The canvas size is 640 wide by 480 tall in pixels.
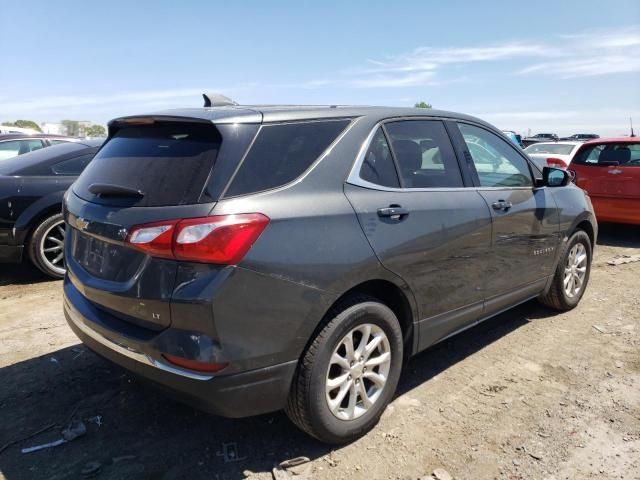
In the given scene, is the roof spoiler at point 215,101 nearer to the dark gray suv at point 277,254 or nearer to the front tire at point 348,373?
the dark gray suv at point 277,254

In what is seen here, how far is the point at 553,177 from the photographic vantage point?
4.32 metres

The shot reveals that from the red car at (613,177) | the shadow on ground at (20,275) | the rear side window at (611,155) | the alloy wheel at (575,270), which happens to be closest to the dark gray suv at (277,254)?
the alloy wheel at (575,270)

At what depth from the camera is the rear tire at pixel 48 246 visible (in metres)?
5.53

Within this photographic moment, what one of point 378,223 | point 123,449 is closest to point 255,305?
point 378,223

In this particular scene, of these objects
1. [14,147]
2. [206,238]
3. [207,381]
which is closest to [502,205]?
[206,238]

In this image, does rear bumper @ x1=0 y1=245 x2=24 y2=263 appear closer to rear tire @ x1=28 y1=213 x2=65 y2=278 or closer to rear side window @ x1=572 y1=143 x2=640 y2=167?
rear tire @ x1=28 y1=213 x2=65 y2=278

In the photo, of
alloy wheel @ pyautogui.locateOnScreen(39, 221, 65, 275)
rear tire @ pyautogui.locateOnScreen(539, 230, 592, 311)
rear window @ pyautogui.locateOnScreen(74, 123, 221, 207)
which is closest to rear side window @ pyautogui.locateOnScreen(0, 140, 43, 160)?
alloy wheel @ pyautogui.locateOnScreen(39, 221, 65, 275)

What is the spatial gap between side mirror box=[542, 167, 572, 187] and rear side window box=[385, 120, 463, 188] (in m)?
1.27

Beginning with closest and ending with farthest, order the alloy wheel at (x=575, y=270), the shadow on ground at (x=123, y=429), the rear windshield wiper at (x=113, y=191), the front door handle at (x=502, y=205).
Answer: the rear windshield wiper at (x=113, y=191), the shadow on ground at (x=123, y=429), the front door handle at (x=502, y=205), the alloy wheel at (x=575, y=270)

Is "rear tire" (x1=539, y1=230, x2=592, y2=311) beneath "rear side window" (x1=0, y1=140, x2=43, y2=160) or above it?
beneath

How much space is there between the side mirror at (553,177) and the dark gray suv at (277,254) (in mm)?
1194

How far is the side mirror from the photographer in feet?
14.1

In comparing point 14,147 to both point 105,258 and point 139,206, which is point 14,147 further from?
point 139,206

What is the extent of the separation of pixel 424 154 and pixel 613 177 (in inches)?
223
